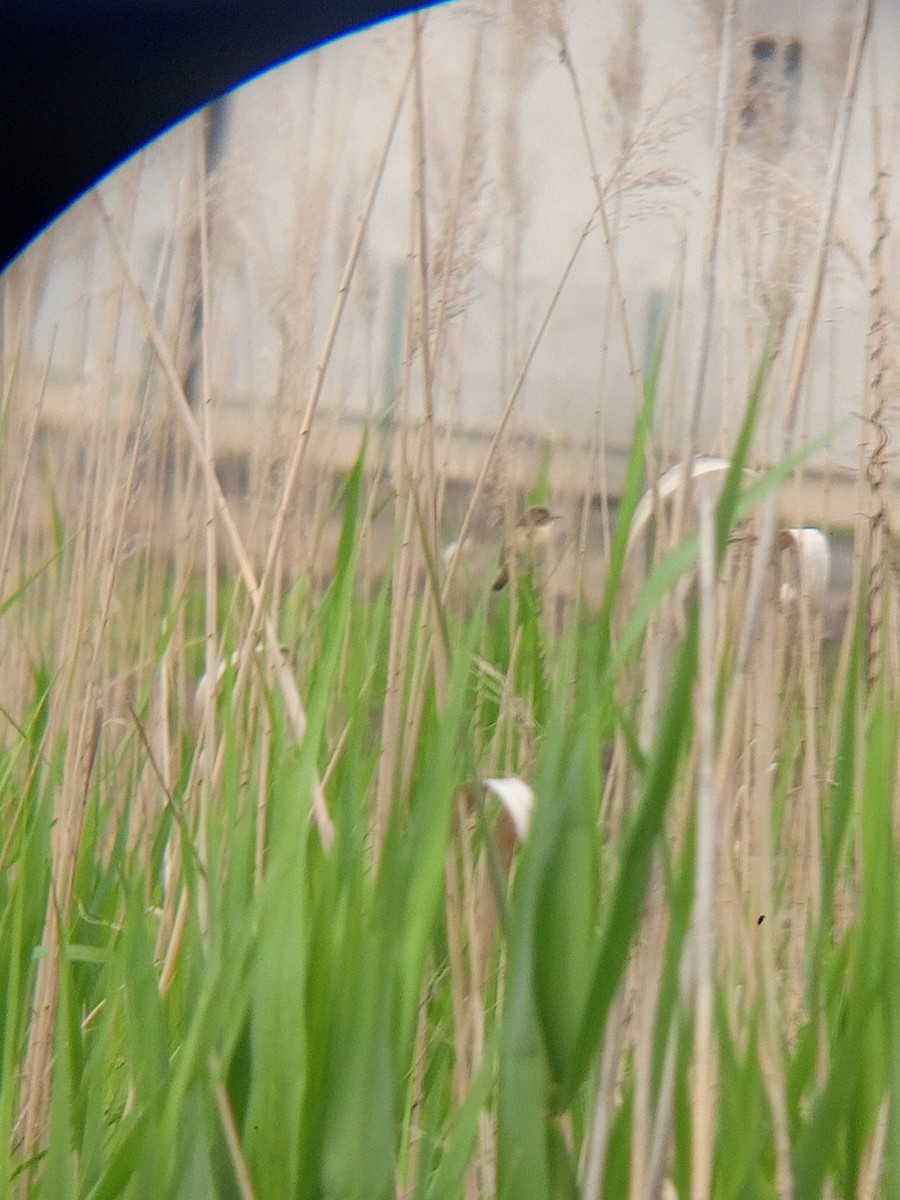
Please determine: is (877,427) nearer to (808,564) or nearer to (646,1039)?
(808,564)

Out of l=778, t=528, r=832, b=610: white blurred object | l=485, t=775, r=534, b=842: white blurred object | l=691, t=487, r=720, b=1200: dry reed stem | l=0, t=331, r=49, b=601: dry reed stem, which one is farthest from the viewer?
l=0, t=331, r=49, b=601: dry reed stem

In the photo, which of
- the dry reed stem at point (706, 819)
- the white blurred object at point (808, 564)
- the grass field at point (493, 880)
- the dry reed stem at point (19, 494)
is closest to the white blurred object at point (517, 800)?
the grass field at point (493, 880)

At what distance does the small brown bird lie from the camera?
715 millimetres

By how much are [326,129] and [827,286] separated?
0.37 metres

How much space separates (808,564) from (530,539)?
181 mm

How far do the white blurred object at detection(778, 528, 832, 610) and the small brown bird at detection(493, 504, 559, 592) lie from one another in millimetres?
164

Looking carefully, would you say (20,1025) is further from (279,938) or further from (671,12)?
(671,12)

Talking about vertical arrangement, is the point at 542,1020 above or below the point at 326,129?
below

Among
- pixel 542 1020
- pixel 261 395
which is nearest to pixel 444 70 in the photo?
pixel 261 395

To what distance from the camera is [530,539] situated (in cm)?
72

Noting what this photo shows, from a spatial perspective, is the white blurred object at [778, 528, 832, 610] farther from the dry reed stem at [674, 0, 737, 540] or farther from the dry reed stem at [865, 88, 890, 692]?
the dry reed stem at [674, 0, 737, 540]

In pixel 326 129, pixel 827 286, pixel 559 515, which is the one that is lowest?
pixel 559 515

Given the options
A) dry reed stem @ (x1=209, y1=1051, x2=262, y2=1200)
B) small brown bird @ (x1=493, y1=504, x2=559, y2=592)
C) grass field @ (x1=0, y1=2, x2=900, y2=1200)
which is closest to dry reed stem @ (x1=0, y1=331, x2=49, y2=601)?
grass field @ (x1=0, y1=2, x2=900, y2=1200)

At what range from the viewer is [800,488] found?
28.2 inches
